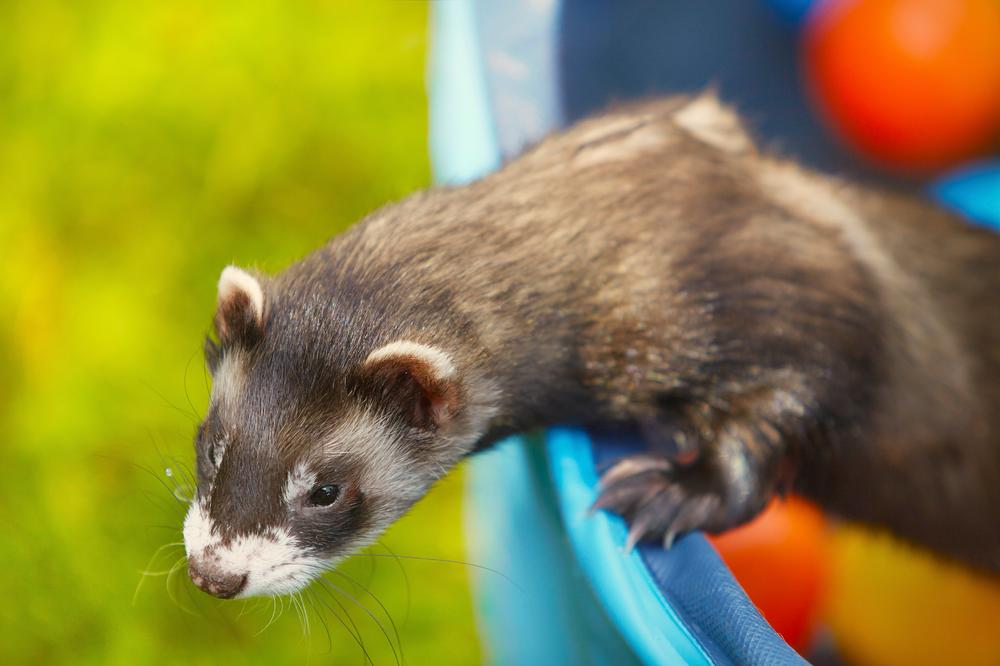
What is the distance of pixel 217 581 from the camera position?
104 cm

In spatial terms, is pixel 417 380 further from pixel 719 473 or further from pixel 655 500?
pixel 719 473

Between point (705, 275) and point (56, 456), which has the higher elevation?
point (705, 275)

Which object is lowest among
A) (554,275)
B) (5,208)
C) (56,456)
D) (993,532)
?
(993,532)

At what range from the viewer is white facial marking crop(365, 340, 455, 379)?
3.35 feet

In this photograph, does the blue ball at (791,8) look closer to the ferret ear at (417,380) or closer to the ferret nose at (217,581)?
the ferret ear at (417,380)

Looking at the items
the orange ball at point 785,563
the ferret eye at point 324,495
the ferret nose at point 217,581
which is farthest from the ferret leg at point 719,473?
the ferret nose at point 217,581

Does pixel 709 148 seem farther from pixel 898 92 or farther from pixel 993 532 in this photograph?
pixel 898 92

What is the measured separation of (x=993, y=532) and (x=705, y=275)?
713mm

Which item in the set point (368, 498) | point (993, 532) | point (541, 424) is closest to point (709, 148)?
point (541, 424)

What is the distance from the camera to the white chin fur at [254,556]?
104 centimetres

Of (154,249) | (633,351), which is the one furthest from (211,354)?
(154,249)

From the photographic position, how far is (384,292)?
1089 millimetres

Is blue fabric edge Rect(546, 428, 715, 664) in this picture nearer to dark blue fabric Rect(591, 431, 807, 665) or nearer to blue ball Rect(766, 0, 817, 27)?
dark blue fabric Rect(591, 431, 807, 665)

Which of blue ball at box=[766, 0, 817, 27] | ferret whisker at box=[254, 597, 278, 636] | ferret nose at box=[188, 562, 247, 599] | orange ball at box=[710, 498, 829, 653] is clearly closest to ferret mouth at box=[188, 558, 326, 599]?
ferret nose at box=[188, 562, 247, 599]
